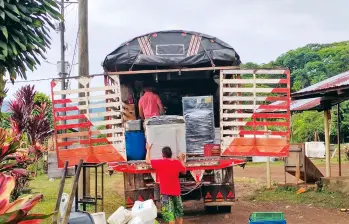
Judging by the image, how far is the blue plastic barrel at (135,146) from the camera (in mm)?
9195

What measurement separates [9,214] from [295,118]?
3488cm

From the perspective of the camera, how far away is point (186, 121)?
31.4ft

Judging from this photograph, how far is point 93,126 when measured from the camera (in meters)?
8.45

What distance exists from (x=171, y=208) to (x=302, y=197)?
5460mm

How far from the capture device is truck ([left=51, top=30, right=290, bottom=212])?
8.32 metres

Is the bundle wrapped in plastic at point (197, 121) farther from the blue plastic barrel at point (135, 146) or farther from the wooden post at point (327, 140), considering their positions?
the wooden post at point (327, 140)

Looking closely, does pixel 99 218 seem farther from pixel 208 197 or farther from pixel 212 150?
pixel 208 197

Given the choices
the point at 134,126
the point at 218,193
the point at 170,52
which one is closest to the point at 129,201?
the point at 134,126

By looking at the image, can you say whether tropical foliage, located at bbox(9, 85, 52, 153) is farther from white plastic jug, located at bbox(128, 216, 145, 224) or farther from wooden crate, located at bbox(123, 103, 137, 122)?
white plastic jug, located at bbox(128, 216, 145, 224)

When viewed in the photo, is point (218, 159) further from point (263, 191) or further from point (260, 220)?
point (263, 191)

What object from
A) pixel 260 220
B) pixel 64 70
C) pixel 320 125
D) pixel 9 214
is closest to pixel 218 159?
pixel 260 220

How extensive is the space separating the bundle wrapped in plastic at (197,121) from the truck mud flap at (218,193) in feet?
2.38

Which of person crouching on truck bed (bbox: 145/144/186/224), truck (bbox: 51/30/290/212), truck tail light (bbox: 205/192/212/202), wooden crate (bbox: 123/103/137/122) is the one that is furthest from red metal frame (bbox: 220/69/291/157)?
wooden crate (bbox: 123/103/137/122)

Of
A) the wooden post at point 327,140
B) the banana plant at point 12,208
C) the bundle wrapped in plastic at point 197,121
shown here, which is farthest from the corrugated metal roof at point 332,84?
the banana plant at point 12,208
